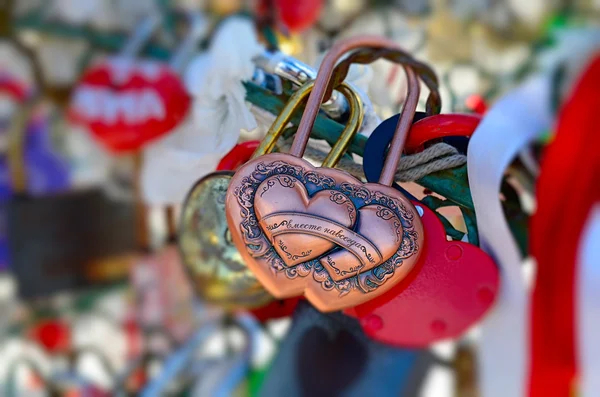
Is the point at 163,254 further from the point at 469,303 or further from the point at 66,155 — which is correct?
the point at 469,303

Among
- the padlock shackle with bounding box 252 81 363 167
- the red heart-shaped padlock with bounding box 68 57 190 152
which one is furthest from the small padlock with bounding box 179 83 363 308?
the red heart-shaped padlock with bounding box 68 57 190 152

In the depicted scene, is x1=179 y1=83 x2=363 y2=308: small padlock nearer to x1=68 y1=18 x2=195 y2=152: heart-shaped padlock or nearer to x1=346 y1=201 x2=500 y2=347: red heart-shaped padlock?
x1=346 y1=201 x2=500 y2=347: red heart-shaped padlock

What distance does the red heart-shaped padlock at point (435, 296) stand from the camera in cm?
19

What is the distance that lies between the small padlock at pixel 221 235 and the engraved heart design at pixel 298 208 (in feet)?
0.06

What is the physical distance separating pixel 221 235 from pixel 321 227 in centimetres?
9

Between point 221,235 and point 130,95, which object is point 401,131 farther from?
point 130,95

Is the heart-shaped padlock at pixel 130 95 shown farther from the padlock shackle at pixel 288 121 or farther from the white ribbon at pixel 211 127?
the padlock shackle at pixel 288 121

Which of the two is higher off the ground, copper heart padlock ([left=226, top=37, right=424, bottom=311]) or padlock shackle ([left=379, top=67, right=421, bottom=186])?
padlock shackle ([left=379, top=67, right=421, bottom=186])

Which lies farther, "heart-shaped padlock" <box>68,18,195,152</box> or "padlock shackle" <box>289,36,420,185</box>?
"heart-shaped padlock" <box>68,18,195,152</box>

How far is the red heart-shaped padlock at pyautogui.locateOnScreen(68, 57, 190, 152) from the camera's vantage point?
1.53 feet

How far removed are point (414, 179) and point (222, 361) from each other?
1.20 feet

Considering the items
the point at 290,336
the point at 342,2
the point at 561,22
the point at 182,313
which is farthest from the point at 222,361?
the point at 561,22

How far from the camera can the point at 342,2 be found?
524 mm

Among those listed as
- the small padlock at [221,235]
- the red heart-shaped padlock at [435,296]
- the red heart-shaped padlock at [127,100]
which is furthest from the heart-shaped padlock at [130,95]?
the red heart-shaped padlock at [435,296]
